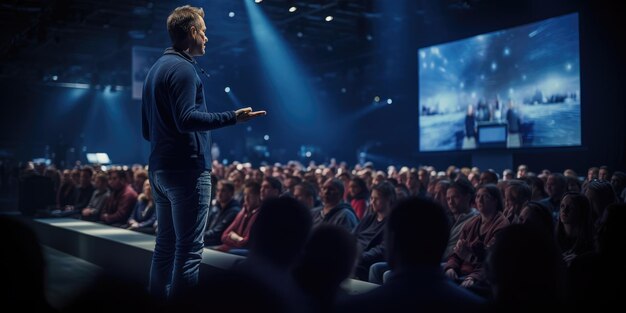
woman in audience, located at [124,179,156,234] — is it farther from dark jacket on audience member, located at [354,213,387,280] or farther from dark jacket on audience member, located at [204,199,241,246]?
dark jacket on audience member, located at [354,213,387,280]

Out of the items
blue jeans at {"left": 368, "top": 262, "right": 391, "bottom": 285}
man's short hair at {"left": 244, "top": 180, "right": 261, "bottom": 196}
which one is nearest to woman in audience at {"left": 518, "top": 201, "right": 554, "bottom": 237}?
blue jeans at {"left": 368, "top": 262, "right": 391, "bottom": 285}

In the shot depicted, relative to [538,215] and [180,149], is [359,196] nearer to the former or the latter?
[538,215]

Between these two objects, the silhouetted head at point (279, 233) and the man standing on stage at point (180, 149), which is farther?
the man standing on stage at point (180, 149)

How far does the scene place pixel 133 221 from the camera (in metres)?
7.67

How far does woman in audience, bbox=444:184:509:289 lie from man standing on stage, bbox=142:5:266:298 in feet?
6.18

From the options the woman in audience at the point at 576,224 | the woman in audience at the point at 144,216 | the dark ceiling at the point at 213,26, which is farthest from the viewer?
the dark ceiling at the point at 213,26

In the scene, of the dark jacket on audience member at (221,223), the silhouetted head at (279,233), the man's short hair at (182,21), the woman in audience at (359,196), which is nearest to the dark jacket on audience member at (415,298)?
the silhouetted head at (279,233)

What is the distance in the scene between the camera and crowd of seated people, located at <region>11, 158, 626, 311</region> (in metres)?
1.59

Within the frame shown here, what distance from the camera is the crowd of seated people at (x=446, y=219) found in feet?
5.22

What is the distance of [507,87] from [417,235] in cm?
1091

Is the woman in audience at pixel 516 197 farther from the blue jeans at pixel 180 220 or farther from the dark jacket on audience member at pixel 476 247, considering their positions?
the blue jeans at pixel 180 220

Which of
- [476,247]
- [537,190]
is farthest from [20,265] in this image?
[537,190]

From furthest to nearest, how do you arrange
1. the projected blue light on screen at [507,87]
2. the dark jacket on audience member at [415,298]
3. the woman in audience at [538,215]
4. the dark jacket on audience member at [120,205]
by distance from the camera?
the projected blue light on screen at [507,87] < the dark jacket on audience member at [120,205] < the woman in audience at [538,215] < the dark jacket on audience member at [415,298]

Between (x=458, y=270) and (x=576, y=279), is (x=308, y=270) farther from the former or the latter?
(x=458, y=270)
